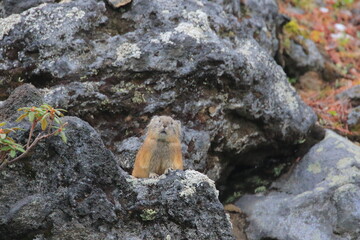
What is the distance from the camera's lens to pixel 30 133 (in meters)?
4.11

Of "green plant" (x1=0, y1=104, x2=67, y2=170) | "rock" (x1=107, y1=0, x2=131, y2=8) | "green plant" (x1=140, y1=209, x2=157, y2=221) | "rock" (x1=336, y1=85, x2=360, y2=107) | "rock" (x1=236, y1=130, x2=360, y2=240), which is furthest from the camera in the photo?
"rock" (x1=336, y1=85, x2=360, y2=107)

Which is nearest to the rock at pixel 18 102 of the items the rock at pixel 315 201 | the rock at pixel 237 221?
the rock at pixel 237 221

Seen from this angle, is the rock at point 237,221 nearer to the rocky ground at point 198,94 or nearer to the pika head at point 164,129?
the rocky ground at point 198,94

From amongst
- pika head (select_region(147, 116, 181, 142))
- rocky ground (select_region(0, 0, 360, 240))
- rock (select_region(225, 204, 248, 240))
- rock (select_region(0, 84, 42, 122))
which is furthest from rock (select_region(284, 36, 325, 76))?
rock (select_region(0, 84, 42, 122))

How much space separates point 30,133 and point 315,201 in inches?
159

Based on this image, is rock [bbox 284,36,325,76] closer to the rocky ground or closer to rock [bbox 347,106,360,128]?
rock [bbox 347,106,360,128]

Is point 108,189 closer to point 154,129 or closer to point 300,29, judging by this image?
point 154,129

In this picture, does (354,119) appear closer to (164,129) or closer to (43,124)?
(164,129)

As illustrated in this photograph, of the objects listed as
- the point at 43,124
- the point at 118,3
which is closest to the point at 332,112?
the point at 118,3

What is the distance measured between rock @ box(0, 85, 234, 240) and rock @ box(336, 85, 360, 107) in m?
5.76

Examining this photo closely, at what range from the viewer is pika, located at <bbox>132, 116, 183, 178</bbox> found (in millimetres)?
6023

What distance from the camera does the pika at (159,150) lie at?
6.02 meters

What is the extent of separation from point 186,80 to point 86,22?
1589 millimetres

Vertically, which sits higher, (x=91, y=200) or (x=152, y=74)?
(x=91, y=200)
